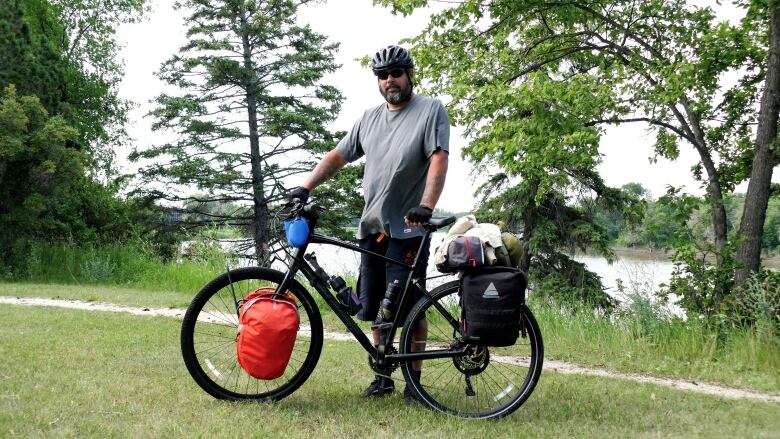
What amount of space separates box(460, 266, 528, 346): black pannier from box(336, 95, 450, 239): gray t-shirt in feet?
1.77

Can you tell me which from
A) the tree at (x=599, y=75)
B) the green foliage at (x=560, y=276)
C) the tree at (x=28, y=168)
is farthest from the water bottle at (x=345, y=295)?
the green foliage at (x=560, y=276)

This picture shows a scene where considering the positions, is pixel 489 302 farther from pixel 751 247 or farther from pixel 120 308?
pixel 751 247

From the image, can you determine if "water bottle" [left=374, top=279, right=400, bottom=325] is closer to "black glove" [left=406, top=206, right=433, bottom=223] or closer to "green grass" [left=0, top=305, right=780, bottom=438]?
"black glove" [left=406, top=206, right=433, bottom=223]

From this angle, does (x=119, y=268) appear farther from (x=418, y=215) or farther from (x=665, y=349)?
(x=418, y=215)

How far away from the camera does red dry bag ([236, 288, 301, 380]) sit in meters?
3.69

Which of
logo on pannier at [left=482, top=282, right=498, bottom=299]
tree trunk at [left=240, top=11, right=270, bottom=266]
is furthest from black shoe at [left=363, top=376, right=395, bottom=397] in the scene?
tree trunk at [left=240, top=11, right=270, bottom=266]

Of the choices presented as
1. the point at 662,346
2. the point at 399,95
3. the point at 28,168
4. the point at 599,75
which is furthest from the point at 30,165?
the point at 662,346

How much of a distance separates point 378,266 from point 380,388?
2.45 ft

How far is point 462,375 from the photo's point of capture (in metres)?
3.95

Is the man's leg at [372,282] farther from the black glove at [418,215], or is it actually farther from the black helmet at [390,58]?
the black helmet at [390,58]

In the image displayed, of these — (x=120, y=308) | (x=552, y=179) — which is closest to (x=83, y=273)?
(x=120, y=308)

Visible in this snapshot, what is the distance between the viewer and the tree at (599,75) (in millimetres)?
10703

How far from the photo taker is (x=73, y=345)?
561 cm

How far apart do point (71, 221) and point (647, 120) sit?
55.7ft
